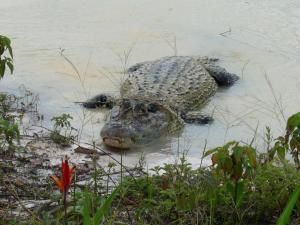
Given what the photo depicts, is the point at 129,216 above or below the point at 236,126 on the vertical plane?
above

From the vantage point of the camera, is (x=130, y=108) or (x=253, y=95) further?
(x=253, y=95)

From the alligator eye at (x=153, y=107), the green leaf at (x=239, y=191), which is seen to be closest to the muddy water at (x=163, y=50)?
the alligator eye at (x=153, y=107)

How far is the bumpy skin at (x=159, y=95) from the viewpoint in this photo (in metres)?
5.50

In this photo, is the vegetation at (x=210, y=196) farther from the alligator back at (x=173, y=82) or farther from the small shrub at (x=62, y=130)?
the alligator back at (x=173, y=82)

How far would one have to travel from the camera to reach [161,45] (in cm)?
836

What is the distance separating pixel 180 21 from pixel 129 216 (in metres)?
6.46

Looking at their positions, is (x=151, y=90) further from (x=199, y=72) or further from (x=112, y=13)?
(x=112, y=13)

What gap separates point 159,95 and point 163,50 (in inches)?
75.2

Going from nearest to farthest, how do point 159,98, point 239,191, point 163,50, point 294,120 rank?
point 294,120, point 239,191, point 159,98, point 163,50

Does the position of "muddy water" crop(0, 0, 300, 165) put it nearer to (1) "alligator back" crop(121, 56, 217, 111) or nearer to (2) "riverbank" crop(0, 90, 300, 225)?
(1) "alligator back" crop(121, 56, 217, 111)

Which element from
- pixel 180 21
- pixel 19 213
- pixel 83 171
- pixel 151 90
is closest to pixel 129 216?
pixel 19 213

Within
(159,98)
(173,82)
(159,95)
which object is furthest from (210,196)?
(173,82)

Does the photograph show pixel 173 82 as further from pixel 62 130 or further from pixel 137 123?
pixel 62 130

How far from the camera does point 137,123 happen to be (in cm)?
562
